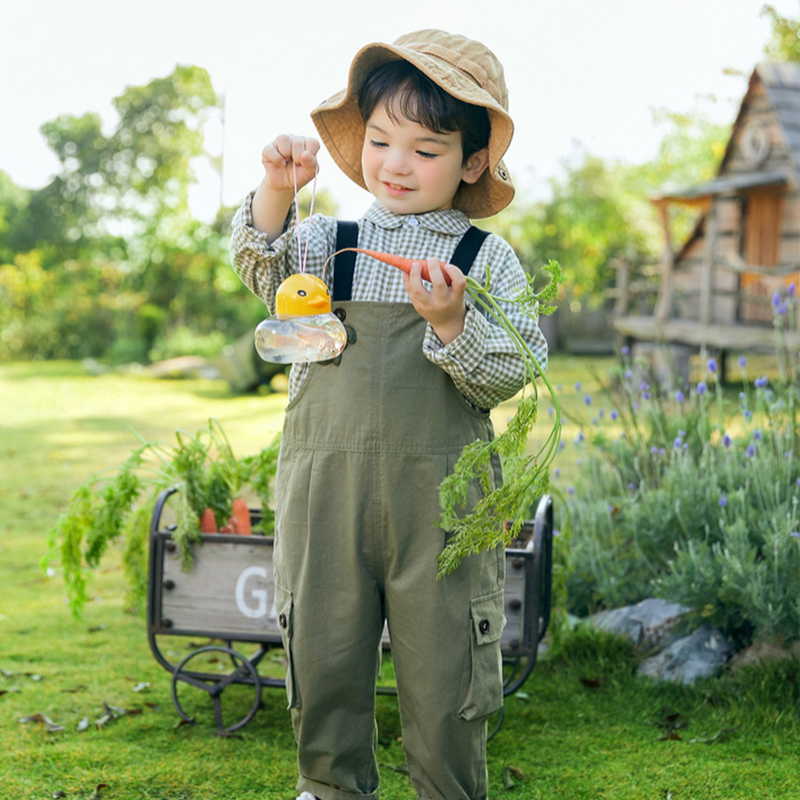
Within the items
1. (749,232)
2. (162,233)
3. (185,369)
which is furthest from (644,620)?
(162,233)

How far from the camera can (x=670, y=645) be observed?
3.17m

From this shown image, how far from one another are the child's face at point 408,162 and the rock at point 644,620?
1.89 meters

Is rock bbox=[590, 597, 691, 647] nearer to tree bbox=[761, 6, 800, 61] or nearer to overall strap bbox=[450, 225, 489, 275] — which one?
overall strap bbox=[450, 225, 489, 275]

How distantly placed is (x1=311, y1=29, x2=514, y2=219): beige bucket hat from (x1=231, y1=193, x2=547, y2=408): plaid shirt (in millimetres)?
94

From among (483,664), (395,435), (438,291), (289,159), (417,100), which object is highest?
(417,100)

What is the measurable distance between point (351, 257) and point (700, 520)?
194 centimetres

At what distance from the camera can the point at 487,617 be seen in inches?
77.5

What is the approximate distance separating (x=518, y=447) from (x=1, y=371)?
49.2 ft

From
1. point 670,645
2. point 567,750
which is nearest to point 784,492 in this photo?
point 670,645

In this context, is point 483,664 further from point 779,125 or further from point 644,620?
point 779,125

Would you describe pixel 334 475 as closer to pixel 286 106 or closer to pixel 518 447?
pixel 518 447

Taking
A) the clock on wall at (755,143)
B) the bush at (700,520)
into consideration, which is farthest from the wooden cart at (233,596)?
the clock on wall at (755,143)

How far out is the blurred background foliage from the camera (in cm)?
1762

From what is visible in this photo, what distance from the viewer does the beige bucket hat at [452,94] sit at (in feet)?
6.16
